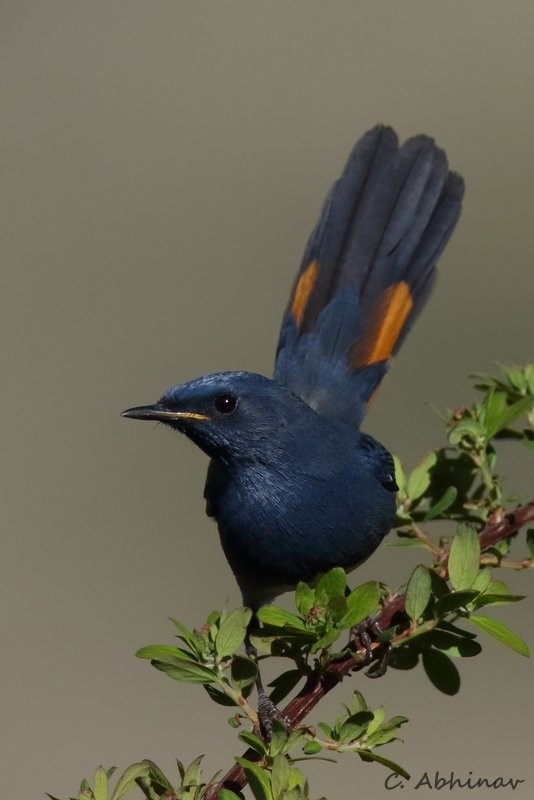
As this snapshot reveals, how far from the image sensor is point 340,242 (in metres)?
4.31

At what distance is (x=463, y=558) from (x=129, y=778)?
2.00ft

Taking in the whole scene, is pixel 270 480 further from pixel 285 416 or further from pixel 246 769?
pixel 246 769

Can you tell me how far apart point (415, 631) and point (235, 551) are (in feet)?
5.17

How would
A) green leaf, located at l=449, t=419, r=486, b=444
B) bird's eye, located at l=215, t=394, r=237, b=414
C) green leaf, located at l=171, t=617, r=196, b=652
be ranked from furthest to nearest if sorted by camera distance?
bird's eye, located at l=215, t=394, r=237, b=414, green leaf, located at l=449, t=419, r=486, b=444, green leaf, located at l=171, t=617, r=196, b=652

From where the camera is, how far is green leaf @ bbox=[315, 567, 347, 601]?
1706 mm

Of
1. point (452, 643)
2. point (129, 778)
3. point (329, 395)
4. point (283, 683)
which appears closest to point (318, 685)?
point (283, 683)

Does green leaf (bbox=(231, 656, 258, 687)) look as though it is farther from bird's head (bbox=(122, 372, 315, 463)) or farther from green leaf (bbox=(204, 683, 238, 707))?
bird's head (bbox=(122, 372, 315, 463))

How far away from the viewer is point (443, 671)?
6.14 ft

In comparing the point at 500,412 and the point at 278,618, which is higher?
the point at 500,412

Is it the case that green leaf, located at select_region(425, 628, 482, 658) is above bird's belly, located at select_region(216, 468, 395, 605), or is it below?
below

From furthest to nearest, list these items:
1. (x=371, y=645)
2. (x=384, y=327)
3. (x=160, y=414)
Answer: (x=384, y=327) → (x=160, y=414) → (x=371, y=645)

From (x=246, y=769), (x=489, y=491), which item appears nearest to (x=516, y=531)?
(x=489, y=491)

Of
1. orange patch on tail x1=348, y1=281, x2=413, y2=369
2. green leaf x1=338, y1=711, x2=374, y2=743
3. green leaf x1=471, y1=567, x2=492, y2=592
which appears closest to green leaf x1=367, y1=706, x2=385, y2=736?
green leaf x1=338, y1=711, x2=374, y2=743

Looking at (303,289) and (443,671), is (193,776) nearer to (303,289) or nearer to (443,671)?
(443,671)
